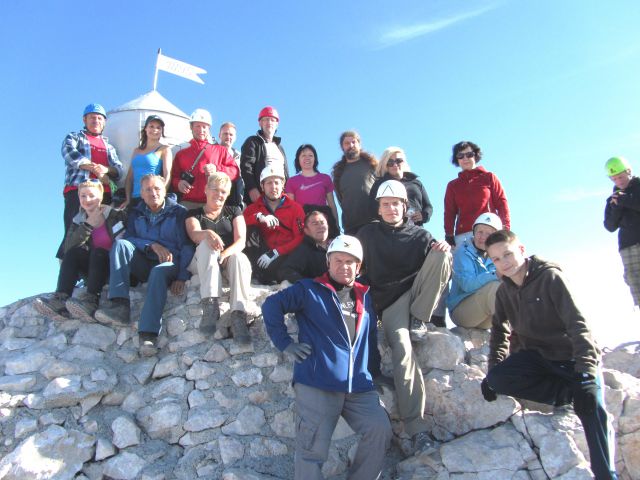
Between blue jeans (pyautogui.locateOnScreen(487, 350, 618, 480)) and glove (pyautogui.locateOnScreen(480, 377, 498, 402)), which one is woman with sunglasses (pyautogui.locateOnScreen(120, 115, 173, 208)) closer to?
glove (pyautogui.locateOnScreen(480, 377, 498, 402))

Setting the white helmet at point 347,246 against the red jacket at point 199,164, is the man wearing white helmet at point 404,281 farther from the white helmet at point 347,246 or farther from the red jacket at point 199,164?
the red jacket at point 199,164

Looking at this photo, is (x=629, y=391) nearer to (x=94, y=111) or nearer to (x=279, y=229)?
(x=279, y=229)

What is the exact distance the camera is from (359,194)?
853cm

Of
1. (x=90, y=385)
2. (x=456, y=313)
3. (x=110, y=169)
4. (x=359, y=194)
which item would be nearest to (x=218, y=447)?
(x=90, y=385)

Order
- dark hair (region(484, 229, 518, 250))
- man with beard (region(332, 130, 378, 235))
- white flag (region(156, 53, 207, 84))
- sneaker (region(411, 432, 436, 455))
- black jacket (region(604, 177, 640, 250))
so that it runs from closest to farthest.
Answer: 1. dark hair (region(484, 229, 518, 250))
2. sneaker (region(411, 432, 436, 455))
3. black jacket (region(604, 177, 640, 250))
4. man with beard (region(332, 130, 378, 235))
5. white flag (region(156, 53, 207, 84))

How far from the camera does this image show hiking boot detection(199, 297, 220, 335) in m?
6.65

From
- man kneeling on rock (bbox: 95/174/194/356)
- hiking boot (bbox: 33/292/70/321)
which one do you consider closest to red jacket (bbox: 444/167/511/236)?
man kneeling on rock (bbox: 95/174/194/356)

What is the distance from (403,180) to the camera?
8.54 metres

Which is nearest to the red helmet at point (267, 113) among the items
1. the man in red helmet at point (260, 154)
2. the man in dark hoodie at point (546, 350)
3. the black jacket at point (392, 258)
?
the man in red helmet at point (260, 154)

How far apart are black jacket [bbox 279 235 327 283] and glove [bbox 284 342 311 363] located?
2.27 m

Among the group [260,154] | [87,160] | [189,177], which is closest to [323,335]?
[189,177]

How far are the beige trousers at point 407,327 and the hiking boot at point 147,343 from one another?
111 inches

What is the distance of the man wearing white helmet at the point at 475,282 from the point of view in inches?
270

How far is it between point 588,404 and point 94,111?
26.5 feet
